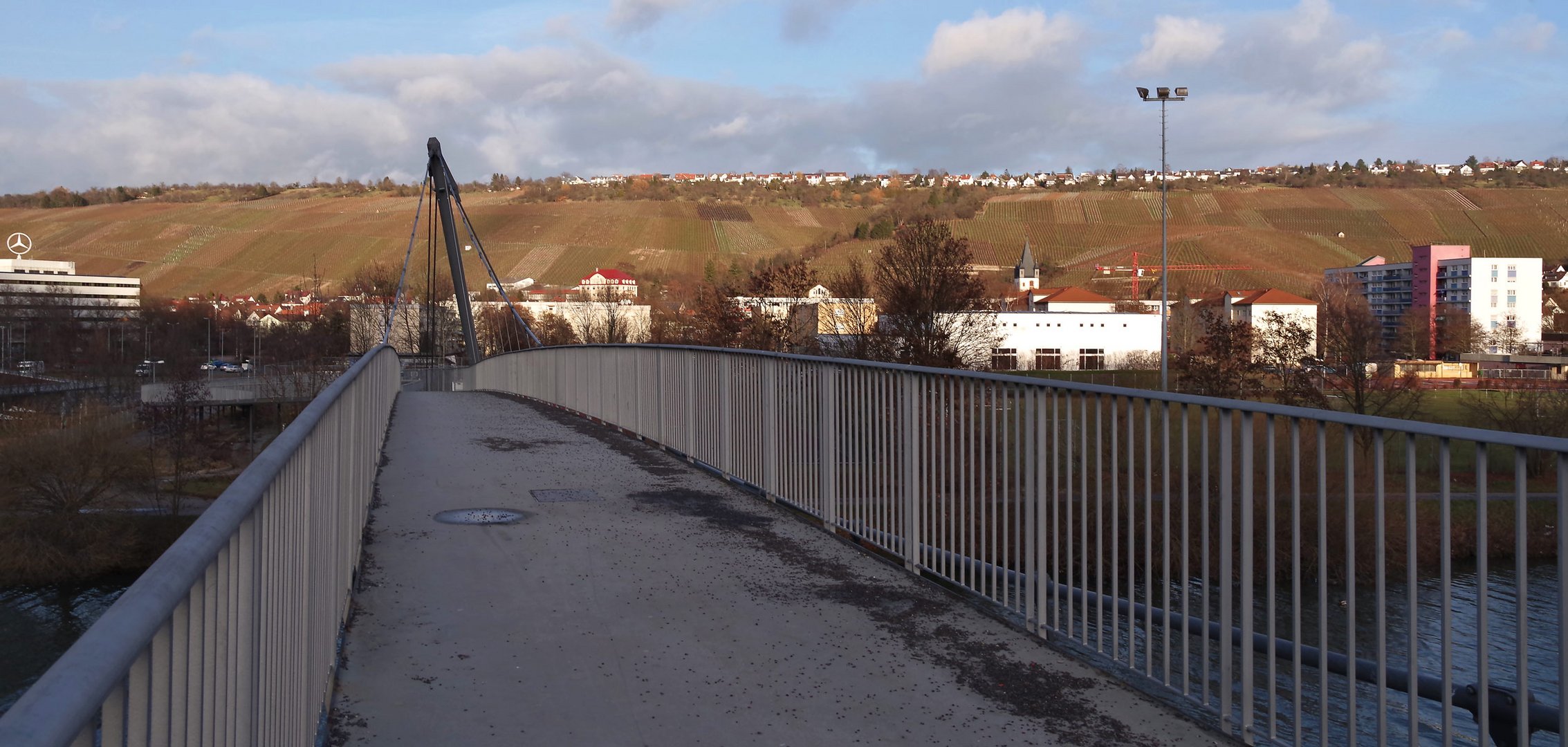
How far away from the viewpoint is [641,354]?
13227 mm

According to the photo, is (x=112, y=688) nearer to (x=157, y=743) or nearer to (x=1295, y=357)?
(x=157, y=743)

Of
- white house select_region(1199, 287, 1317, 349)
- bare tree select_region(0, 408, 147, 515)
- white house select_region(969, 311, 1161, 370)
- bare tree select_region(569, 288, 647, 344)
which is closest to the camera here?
bare tree select_region(0, 408, 147, 515)

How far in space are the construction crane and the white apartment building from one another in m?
11.7

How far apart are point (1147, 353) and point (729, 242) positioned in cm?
4695

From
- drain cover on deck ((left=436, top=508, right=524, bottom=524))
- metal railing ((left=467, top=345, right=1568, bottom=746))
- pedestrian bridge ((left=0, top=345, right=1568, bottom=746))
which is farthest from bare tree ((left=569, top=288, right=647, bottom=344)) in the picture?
metal railing ((left=467, top=345, right=1568, bottom=746))

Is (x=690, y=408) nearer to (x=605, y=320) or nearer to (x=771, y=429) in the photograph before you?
(x=771, y=429)

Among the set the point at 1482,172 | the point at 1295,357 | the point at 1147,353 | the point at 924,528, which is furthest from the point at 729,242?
the point at 924,528

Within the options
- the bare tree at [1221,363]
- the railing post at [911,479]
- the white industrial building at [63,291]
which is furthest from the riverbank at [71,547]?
the white industrial building at [63,291]

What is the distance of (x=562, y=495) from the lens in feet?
29.9

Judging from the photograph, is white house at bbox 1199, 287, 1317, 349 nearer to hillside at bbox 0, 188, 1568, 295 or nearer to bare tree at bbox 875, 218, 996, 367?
hillside at bbox 0, 188, 1568, 295

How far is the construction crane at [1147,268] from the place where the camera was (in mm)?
126688

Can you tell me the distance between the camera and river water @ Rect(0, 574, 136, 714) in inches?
1177

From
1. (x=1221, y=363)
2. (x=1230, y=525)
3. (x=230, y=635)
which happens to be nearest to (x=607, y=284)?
(x=1221, y=363)

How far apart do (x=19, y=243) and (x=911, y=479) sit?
556 feet
